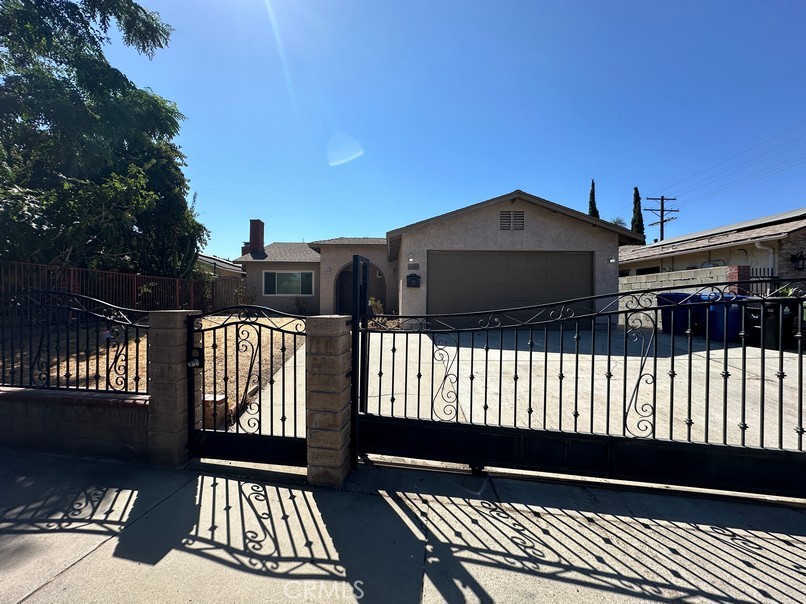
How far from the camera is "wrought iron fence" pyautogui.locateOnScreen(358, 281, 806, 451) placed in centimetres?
267

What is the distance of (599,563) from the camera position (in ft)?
6.85

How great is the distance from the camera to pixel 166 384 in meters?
3.12

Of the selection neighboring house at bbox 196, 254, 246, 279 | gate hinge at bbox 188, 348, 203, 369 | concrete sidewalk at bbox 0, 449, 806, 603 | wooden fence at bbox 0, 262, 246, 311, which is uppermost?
neighboring house at bbox 196, 254, 246, 279

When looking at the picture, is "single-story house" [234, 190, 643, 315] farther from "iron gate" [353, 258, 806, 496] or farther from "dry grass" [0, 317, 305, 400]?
"iron gate" [353, 258, 806, 496]

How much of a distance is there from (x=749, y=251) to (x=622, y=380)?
1269 centimetres

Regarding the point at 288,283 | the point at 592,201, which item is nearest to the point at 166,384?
the point at 288,283

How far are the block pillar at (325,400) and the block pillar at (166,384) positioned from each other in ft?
4.00

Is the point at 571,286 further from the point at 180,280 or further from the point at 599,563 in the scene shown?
the point at 180,280

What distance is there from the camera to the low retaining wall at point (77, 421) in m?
3.25

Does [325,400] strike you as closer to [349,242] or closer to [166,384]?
[166,384]

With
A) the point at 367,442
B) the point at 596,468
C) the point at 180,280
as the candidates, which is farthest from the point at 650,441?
the point at 180,280

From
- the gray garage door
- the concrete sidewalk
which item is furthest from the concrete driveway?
the gray garage door

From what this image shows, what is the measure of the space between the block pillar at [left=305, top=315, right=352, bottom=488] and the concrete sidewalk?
0.55 ft

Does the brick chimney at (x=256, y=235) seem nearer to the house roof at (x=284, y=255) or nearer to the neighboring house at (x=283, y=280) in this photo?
the house roof at (x=284, y=255)
